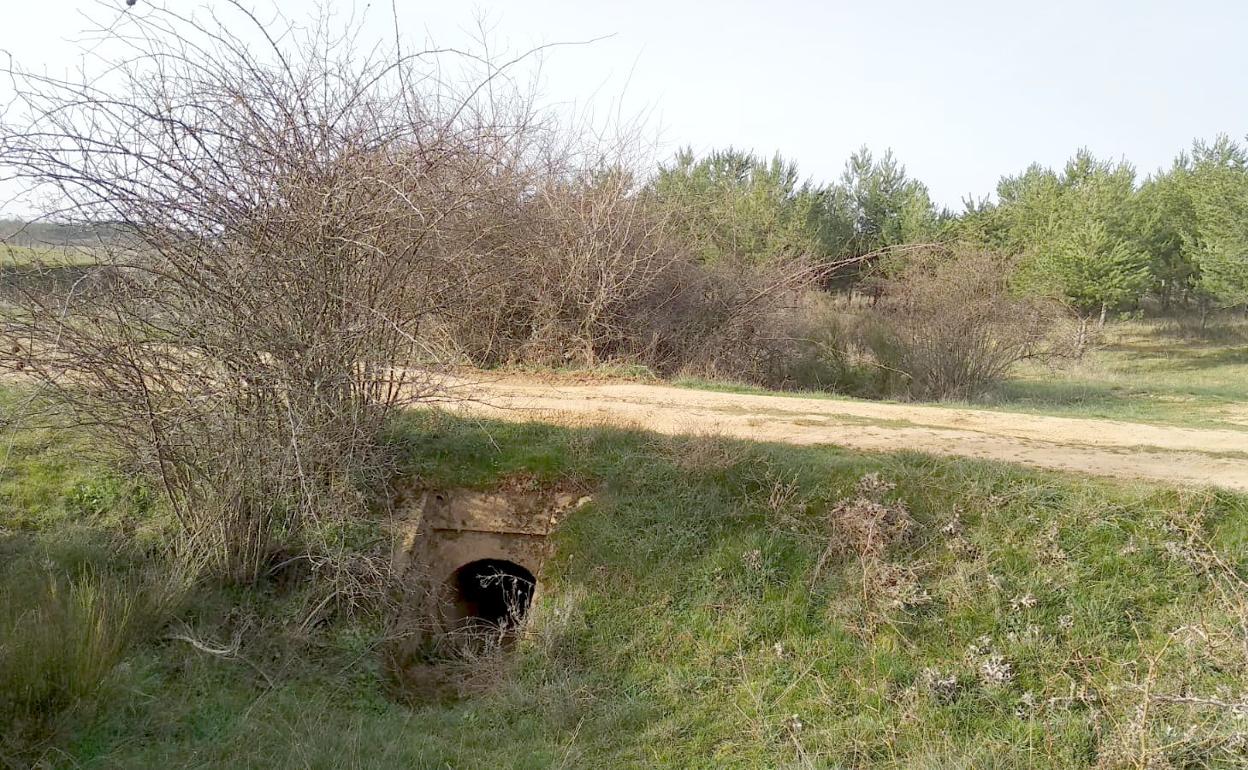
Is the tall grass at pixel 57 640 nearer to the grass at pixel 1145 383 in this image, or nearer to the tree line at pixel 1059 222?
the grass at pixel 1145 383

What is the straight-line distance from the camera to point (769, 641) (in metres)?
6.12

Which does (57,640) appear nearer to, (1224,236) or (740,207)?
(740,207)

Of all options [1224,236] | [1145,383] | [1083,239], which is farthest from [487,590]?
[1224,236]

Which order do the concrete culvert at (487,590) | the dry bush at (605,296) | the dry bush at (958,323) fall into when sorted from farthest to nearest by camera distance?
1. the dry bush at (958,323)
2. the dry bush at (605,296)
3. the concrete culvert at (487,590)

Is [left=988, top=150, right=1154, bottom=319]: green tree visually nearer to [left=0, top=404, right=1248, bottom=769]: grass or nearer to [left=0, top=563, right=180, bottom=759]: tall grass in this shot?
[left=0, top=404, right=1248, bottom=769]: grass

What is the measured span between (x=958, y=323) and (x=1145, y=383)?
780 cm

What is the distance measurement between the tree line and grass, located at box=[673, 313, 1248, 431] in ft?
6.10

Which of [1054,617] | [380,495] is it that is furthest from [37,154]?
[1054,617]

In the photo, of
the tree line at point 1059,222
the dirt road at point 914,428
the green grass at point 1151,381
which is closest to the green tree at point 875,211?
the tree line at point 1059,222

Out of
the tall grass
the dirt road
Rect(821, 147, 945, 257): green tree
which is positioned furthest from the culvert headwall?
Rect(821, 147, 945, 257): green tree

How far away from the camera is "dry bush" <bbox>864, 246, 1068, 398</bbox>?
1680 cm

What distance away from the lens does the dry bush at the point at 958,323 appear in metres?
16.8

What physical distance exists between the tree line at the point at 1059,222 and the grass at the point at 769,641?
14.9 m

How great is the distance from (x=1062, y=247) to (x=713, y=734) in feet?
97.1
